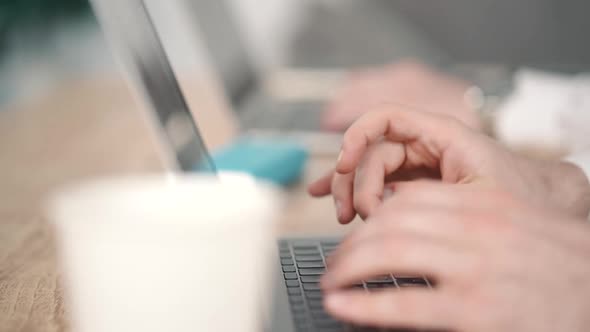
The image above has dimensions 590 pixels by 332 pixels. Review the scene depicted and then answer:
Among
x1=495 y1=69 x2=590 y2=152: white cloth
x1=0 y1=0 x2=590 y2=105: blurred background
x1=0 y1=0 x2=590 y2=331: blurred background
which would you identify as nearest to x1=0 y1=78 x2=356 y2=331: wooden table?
x1=0 y1=0 x2=590 y2=331: blurred background

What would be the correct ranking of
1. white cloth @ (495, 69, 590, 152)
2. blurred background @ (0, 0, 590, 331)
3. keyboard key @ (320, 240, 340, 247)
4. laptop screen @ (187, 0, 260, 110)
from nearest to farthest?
keyboard key @ (320, 240, 340, 247) < blurred background @ (0, 0, 590, 331) < white cloth @ (495, 69, 590, 152) < laptop screen @ (187, 0, 260, 110)

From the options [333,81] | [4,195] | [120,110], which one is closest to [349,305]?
[4,195]

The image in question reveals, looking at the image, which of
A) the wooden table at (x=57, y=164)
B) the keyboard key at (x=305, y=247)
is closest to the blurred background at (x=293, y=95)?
the wooden table at (x=57, y=164)

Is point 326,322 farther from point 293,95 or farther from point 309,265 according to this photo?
point 293,95

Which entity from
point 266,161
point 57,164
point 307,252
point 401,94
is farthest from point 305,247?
point 401,94

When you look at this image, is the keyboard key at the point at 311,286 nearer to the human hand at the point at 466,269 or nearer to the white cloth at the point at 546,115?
the human hand at the point at 466,269

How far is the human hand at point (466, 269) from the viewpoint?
34cm

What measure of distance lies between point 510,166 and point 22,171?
550 mm

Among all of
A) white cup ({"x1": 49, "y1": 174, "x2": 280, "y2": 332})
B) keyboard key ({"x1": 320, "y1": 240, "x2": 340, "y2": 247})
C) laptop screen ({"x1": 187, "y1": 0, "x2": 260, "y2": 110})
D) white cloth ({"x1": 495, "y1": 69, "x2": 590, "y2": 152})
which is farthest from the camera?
laptop screen ({"x1": 187, "y1": 0, "x2": 260, "y2": 110})

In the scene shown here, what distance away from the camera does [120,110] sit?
1.13m

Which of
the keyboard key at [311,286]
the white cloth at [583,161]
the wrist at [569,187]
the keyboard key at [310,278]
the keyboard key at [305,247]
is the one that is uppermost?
the white cloth at [583,161]

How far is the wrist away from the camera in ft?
1.74

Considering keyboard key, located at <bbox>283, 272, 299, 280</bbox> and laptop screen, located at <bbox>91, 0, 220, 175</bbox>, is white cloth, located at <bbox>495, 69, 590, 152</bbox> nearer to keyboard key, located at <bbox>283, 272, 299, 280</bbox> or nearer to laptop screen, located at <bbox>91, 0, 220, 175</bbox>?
laptop screen, located at <bbox>91, 0, 220, 175</bbox>

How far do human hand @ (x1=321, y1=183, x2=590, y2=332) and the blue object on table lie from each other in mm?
367
